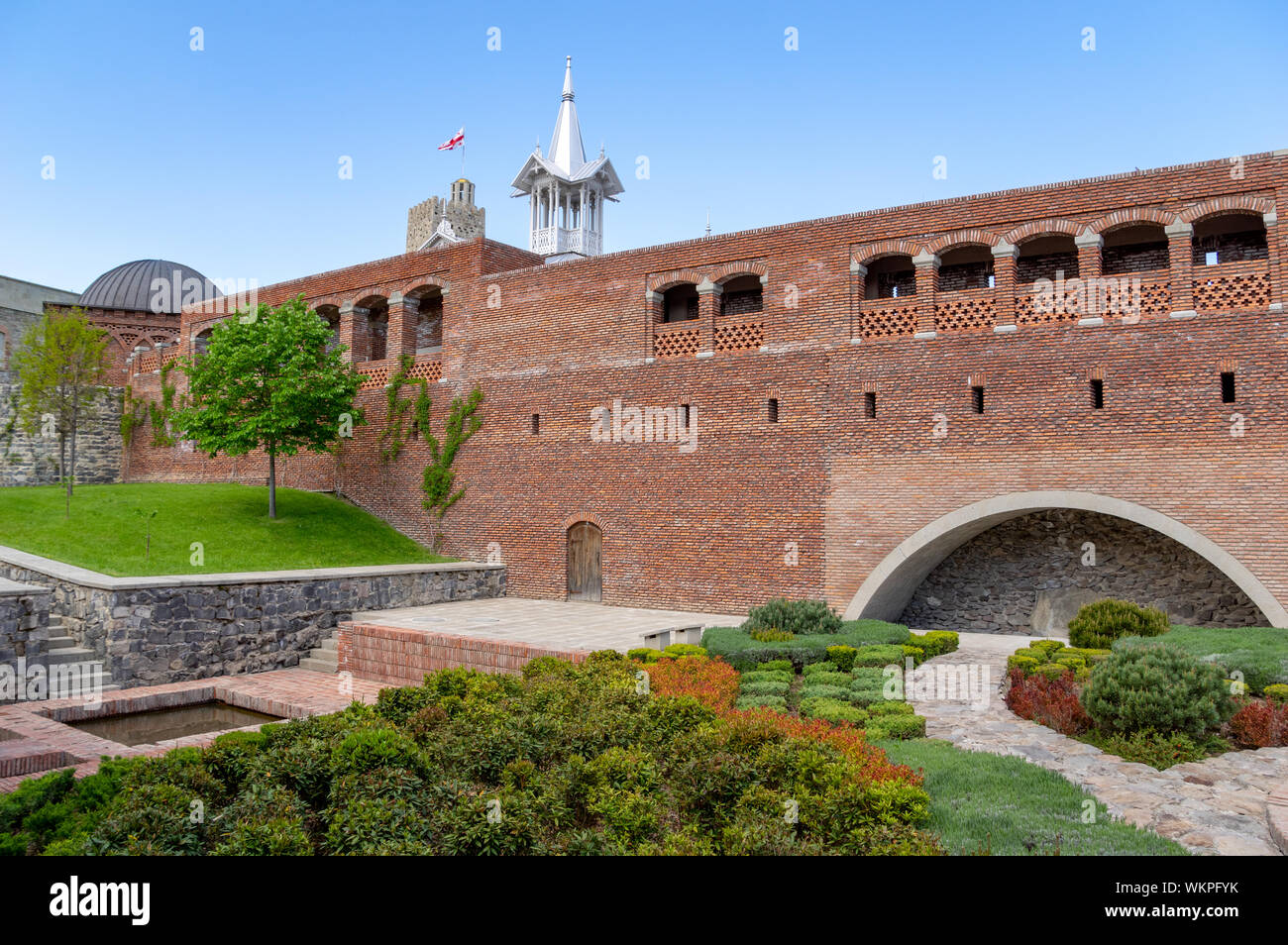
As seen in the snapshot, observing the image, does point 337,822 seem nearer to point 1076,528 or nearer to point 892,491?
point 892,491

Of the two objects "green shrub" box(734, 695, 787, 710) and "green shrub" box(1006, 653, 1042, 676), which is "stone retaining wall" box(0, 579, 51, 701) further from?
"green shrub" box(1006, 653, 1042, 676)

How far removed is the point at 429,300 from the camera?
925 inches

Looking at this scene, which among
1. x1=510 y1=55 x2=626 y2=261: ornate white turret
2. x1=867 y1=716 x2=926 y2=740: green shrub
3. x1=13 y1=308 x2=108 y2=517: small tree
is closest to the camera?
x1=867 y1=716 x2=926 y2=740: green shrub

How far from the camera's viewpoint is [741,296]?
1847 cm

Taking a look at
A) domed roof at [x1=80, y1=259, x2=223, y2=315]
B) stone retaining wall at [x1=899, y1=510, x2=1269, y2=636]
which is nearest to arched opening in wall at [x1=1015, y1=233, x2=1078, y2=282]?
stone retaining wall at [x1=899, y1=510, x2=1269, y2=636]

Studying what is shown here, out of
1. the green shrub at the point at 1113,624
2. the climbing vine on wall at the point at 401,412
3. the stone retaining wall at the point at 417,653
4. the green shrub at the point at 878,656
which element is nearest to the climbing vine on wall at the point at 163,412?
the climbing vine on wall at the point at 401,412

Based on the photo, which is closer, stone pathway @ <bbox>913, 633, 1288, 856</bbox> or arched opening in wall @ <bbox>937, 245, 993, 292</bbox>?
stone pathway @ <bbox>913, 633, 1288, 856</bbox>

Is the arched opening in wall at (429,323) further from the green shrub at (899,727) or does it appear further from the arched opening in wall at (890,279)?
the green shrub at (899,727)

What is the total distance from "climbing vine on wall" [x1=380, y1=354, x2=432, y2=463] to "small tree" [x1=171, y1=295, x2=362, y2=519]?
1385 millimetres

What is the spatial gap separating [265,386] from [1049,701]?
17809mm

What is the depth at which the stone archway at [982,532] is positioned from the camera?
41.1ft

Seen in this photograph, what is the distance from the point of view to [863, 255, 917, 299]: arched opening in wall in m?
16.7

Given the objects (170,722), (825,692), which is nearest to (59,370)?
(170,722)

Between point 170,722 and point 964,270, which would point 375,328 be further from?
point 964,270
